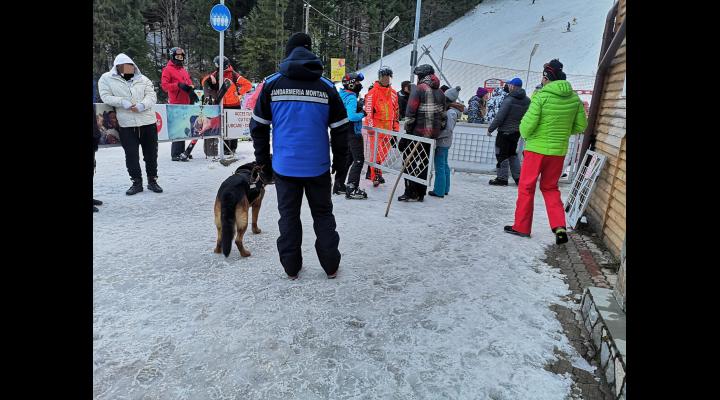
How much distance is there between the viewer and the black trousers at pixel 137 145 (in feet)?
18.4

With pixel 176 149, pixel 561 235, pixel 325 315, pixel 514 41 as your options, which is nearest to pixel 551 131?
pixel 561 235

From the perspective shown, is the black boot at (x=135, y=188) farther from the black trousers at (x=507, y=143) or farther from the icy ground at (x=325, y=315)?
the black trousers at (x=507, y=143)

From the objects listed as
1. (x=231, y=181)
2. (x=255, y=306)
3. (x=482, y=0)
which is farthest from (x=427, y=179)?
(x=482, y=0)

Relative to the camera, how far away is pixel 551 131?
4.39 m

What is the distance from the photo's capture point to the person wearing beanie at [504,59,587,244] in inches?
173

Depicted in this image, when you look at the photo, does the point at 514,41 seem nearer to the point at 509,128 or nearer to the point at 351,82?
the point at 509,128

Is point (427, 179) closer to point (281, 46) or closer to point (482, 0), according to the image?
point (281, 46)

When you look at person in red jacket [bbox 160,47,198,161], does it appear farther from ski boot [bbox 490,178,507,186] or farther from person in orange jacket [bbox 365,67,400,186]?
ski boot [bbox 490,178,507,186]

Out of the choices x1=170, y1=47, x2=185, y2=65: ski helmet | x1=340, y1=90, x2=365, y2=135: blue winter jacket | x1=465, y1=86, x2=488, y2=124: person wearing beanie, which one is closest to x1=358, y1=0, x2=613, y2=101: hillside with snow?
x1=465, y1=86, x2=488, y2=124: person wearing beanie

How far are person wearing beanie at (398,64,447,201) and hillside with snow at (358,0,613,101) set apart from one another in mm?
15710

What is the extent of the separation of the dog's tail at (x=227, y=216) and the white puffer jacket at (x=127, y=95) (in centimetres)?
283

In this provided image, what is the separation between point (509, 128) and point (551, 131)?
2952 millimetres

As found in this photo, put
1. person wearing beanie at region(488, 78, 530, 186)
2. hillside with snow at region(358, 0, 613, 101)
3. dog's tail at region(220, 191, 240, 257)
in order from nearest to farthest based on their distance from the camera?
dog's tail at region(220, 191, 240, 257), person wearing beanie at region(488, 78, 530, 186), hillside with snow at region(358, 0, 613, 101)
